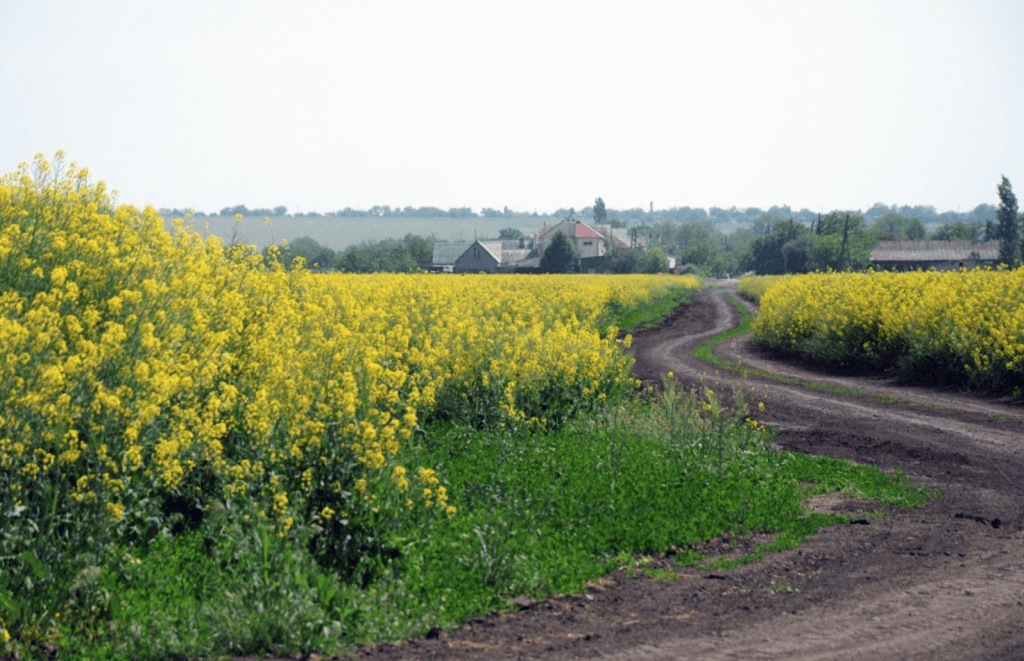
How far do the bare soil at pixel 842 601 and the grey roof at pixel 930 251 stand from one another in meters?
98.0

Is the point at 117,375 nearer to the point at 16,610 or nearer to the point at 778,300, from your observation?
the point at 16,610

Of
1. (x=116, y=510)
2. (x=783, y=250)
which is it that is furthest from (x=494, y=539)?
(x=783, y=250)

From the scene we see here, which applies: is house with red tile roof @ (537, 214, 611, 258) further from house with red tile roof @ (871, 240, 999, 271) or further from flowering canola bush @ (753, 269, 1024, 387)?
flowering canola bush @ (753, 269, 1024, 387)

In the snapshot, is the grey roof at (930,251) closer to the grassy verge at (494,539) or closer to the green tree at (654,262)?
the green tree at (654,262)

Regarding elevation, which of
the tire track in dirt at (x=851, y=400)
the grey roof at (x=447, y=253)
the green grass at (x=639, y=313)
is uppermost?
the grey roof at (x=447, y=253)

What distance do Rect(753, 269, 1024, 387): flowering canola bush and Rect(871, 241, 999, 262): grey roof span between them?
260 feet

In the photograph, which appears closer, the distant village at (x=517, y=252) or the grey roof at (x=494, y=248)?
the distant village at (x=517, y=252)

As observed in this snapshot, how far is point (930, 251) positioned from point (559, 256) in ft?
167

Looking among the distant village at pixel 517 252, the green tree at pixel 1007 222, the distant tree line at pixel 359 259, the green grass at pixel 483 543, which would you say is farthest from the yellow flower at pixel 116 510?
the green tree at pixel 1007 222

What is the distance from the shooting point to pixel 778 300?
30.2 metres

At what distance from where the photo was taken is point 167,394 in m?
6.68

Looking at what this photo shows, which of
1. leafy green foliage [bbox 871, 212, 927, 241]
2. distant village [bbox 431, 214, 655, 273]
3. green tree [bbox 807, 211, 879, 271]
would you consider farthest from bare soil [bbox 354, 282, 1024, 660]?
leafy green foliage [bbox 871, 212, 927, 241]

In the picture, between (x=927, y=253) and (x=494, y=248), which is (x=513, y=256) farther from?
(x=927, y=253)

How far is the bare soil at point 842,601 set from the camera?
5949 mm
